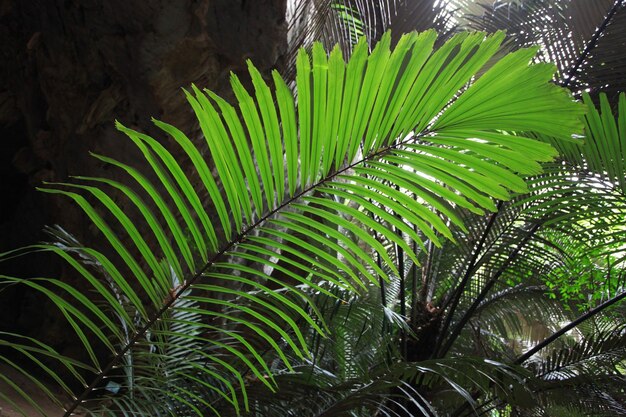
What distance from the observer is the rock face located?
126 inches

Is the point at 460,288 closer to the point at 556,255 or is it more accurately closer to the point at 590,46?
the point at 556,255

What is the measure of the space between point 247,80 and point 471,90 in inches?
106

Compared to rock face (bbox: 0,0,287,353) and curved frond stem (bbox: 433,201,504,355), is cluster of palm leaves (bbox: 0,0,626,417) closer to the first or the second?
curved frond stem (bbox: 433,201,504,355)

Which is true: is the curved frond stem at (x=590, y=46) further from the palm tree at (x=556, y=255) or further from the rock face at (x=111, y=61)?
the rock face at (x=111, y=61)

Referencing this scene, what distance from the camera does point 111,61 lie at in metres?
3.26

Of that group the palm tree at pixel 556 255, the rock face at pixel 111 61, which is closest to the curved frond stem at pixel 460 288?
the palm tree at pixel 556 255

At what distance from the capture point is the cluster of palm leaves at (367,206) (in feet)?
3.29

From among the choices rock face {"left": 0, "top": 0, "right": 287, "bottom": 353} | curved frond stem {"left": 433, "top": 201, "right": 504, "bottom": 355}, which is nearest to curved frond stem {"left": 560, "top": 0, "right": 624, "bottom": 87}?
curved frond stem {"left": 433, "top": 201, "right": 504, "bottom": 355}

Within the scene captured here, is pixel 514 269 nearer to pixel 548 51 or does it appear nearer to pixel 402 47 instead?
pixel 548 51

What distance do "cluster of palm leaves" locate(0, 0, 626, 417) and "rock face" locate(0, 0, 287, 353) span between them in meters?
0.24

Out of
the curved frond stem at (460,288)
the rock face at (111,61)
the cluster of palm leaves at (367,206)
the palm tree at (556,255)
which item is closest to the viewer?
the cluster of palm leaves at (367,206)

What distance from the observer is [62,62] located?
11.0ft

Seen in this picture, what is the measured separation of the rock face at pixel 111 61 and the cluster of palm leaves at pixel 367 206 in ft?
0.80

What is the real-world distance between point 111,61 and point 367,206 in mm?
2564
